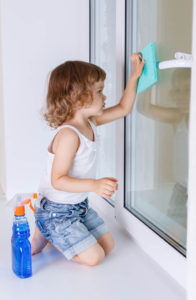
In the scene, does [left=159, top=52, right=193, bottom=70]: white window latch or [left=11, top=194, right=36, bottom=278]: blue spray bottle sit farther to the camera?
[left=11, top=194, right=36, bottom=278]: blue spray bottle

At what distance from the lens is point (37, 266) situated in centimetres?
125

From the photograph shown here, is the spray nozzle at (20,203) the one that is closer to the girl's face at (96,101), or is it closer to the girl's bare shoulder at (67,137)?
the girl's bare shoulder at (67,137)

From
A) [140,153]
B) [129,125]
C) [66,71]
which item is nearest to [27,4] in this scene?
[66,71]

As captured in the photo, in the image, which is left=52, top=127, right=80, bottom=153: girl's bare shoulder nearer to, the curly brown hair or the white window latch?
the curly brown hair

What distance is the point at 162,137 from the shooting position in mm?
1229

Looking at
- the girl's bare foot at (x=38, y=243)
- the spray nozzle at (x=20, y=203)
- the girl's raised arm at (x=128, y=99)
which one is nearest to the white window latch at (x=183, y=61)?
the girl's raised arm at (x=128, y=99)

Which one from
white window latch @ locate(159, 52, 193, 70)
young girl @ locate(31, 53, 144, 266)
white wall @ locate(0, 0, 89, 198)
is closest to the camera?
white window latch @ locate(159, 52, 193, 70)

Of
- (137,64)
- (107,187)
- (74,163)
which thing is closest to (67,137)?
(74,163)

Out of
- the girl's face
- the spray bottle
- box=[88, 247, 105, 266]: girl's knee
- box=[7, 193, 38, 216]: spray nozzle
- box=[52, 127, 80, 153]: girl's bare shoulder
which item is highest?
the girl's face

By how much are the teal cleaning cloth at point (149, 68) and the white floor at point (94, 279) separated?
591 mm

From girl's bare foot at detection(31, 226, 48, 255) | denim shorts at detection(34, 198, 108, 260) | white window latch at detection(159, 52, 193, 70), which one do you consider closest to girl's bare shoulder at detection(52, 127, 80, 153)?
denim shorts at detection(34, 198, 108, 260)

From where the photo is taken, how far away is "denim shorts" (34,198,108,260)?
1.29 metres

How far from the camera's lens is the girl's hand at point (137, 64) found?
1299 mm

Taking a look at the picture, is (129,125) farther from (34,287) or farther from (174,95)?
(34,287)
